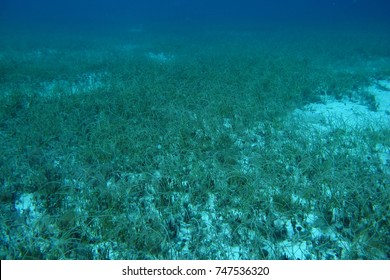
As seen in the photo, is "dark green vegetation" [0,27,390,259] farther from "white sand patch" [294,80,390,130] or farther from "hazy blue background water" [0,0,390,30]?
"hazy blue background water" [0,0,390,30]

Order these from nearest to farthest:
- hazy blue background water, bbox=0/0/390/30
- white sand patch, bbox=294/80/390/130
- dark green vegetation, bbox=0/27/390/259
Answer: dark green vegetation, bbox=0/27/390/259, white sand patch, bbox=294/80/390/130, hazy blue background water, bbox=0/0/390/30

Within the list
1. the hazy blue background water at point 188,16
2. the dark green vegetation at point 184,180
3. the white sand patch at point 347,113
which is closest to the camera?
the dark green vegetation at point 184,180

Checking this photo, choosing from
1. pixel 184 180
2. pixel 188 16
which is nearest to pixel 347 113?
pixel 184 180

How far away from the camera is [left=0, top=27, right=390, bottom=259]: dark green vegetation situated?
10.2 ft

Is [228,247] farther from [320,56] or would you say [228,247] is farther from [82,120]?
[320,56]

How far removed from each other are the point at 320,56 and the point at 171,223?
18094mm

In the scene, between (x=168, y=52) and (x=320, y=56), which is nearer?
(x=320, y=56)

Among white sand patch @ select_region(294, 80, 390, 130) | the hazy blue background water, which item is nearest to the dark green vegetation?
white sand patch @ select_region(294, 80, 390, 130)

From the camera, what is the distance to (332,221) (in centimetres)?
341

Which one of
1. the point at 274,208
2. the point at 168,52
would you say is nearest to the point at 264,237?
the point at 274,208

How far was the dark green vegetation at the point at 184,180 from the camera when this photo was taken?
10.2ft

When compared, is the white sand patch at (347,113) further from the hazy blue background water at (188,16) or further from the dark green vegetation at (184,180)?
the hazy blue background water at (188,16)

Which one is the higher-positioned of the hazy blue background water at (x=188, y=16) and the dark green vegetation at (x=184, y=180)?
the hazy blue background water at (x=188, y=16)

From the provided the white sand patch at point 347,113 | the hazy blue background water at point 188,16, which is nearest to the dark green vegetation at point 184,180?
the white sand patch at point 347,113
